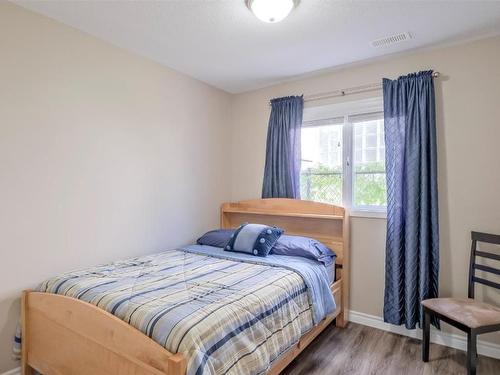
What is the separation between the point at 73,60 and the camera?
2.33 meters

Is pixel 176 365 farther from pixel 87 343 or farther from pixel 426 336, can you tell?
pixel 426 336

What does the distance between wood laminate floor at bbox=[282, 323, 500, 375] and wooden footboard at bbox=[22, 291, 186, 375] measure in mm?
1228

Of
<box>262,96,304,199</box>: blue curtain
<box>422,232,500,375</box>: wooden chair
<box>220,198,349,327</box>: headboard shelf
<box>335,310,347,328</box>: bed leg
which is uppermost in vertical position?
<box>262,96,304,199</box>: blue curtain

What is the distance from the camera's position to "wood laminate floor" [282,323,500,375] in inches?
85.6

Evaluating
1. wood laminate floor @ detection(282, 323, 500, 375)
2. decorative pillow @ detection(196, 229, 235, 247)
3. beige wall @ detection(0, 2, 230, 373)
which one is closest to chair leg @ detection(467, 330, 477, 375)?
wood laminate floor @ detection(282, 323, 500, 375)

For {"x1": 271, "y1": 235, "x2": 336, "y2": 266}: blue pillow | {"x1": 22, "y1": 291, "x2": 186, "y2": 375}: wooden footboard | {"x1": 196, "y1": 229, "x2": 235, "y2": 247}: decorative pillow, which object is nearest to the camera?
{"x1": 22, "y1": 291, "x2": 186, "y2": 375}: wooden footboard

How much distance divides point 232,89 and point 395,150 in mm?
2056

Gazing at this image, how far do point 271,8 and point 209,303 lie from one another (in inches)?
71.9

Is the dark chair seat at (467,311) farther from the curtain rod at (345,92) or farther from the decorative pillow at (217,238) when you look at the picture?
the curtain rod at (345,92)

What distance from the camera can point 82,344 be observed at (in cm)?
162

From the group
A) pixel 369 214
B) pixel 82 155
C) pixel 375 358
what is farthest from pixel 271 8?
pixel 375 358

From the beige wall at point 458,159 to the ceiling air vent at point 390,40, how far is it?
1.03ft

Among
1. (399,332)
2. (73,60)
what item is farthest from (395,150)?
(73,60)

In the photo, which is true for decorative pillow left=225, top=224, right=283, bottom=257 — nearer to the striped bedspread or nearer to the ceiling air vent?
the striped bedspread
